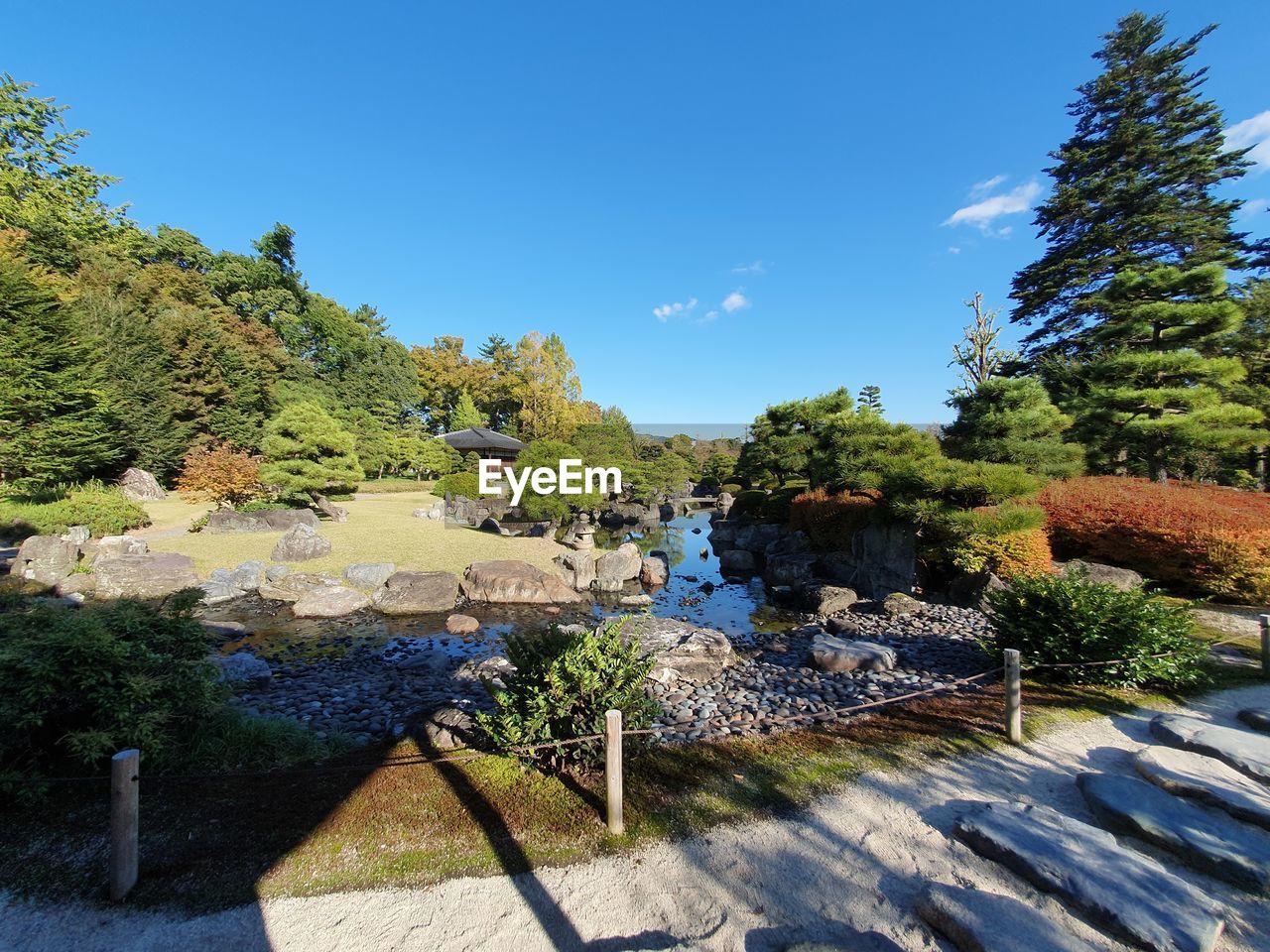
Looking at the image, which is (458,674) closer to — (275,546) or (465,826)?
(465,826)

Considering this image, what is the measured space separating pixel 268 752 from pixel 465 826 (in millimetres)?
1860

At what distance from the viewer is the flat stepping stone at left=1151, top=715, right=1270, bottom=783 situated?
319 centimetres

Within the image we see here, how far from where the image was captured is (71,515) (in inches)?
408

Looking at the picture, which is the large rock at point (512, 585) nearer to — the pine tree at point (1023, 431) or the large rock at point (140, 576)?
the large rock at point (140, 576)

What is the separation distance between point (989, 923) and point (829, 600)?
306 inches

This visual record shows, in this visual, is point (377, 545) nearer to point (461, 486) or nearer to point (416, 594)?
point (416, 594)

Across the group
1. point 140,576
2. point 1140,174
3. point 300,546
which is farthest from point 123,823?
point 1140,174

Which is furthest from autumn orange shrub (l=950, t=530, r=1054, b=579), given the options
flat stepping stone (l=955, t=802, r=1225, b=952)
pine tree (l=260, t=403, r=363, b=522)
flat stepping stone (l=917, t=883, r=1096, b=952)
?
pine tree (l=260, t=403, r=363, b=522)

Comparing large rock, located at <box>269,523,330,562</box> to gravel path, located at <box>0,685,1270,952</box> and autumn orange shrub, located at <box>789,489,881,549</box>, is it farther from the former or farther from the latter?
autumn orange shrub, located at <box>789,489,881,549</box>

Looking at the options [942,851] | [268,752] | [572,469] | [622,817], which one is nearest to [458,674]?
[268,752]

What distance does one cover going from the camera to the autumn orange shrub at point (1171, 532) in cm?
656

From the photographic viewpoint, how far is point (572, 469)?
18078 millimetres

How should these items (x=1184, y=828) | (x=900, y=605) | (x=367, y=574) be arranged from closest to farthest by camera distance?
(x=1184, y=828)
(x=900, y=605)
(x=367, y=574)

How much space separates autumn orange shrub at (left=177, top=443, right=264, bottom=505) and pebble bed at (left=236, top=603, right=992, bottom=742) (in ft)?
27.6
